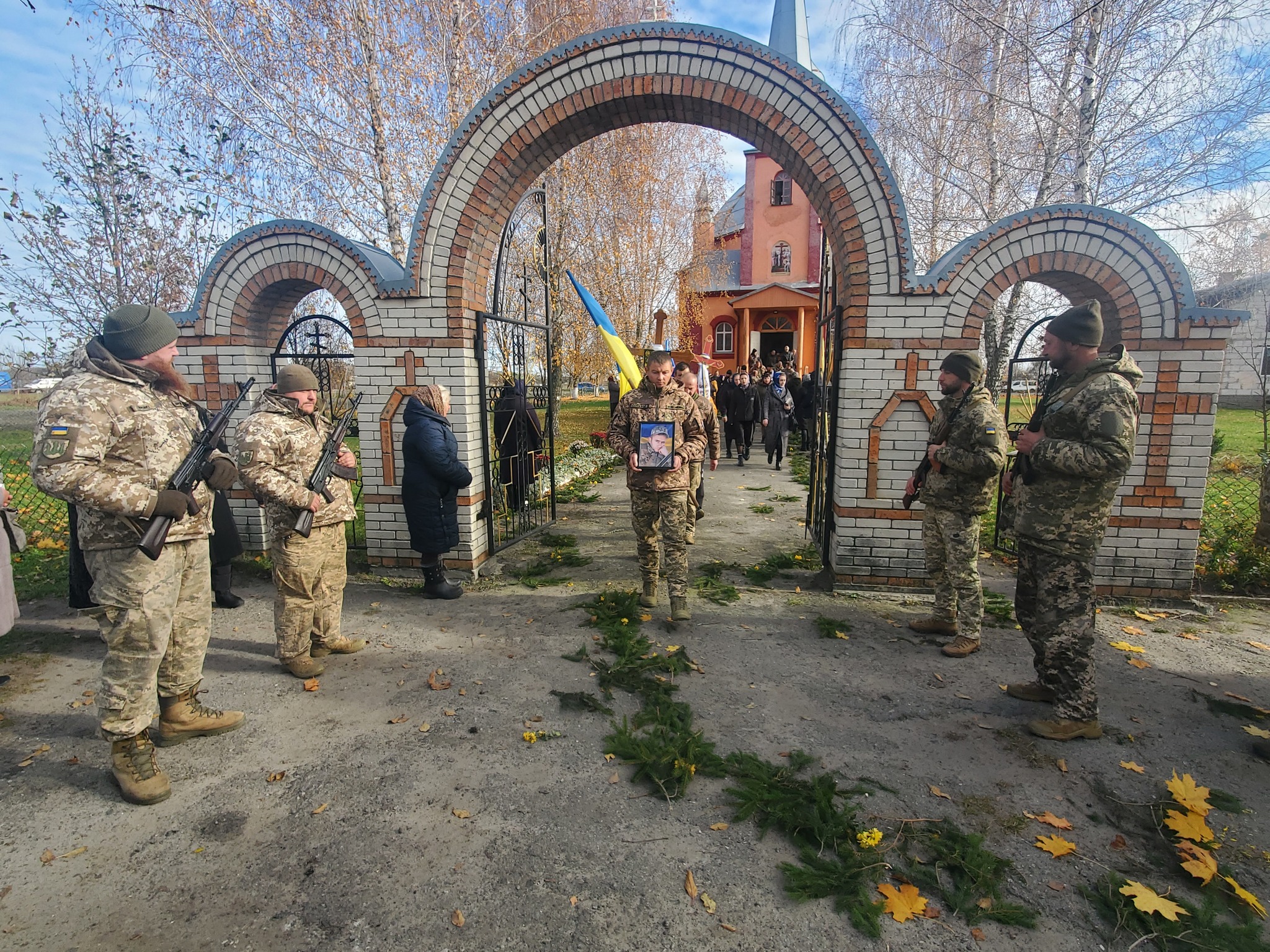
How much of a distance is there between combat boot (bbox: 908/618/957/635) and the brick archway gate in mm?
835

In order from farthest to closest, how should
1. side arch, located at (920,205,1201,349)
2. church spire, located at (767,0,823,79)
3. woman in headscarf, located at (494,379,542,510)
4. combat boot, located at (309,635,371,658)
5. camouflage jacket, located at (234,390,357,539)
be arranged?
church spire, located at (767,0,823,79) < woman in headscarf, located at (494,379,542,510) < side arch, located at (920,205,1201,349) < combat boot, located at (309,635,371,658) < camouflage jacket, located at (234,390,357,539)

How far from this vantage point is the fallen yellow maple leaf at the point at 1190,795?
2.69m

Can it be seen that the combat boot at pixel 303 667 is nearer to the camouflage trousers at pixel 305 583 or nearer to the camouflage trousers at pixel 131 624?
the camouflage trousers at pixel 305 583

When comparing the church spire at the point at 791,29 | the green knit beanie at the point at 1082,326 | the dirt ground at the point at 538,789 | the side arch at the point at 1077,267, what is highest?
the church spire at the point at 791,29

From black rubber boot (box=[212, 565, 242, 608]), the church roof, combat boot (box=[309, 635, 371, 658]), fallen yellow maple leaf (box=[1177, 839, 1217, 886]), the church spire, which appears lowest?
fallen yellow maple leaf (box=[1177, 839, 1217, 886])

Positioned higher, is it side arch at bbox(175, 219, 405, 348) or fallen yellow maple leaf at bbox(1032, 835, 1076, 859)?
side arch at bbox(175, 219, 405, 348)

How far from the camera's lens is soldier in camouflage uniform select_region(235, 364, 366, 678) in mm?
3615

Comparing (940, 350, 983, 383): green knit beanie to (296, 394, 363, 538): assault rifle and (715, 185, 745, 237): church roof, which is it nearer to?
(296, 394, 363, 538): assault rifle

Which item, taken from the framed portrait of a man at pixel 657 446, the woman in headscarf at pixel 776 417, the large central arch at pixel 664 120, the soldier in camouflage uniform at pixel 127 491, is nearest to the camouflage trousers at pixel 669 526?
the framed portrait of a man at pixel 657 446

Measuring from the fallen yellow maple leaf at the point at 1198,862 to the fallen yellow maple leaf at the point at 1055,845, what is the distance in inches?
14.1

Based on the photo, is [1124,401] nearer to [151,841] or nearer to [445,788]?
[445,788]

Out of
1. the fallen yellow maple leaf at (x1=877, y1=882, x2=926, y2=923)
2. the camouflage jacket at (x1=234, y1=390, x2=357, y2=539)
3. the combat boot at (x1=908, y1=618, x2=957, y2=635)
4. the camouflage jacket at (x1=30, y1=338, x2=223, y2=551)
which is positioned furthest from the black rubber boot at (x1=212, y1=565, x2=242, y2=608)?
the combat boot at (x1=908, y1=618, x2=957, y2=635)

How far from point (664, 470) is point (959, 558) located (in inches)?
85.1

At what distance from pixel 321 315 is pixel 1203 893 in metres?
7.10
